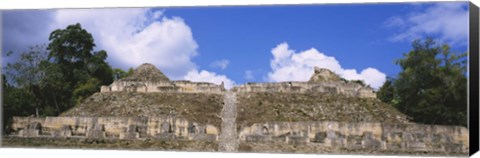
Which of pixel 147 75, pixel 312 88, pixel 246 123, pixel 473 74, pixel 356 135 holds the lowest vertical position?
pixel 356 135

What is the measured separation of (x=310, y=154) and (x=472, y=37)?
18.8ft

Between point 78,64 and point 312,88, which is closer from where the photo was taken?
point 312,88

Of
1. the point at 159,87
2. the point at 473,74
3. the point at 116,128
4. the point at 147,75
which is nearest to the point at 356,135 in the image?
the point at 473,74

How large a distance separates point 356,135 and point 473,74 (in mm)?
4560

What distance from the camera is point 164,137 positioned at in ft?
74.4

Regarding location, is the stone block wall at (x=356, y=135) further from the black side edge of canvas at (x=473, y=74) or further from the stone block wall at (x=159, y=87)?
the stone block wall at (x=159, y=87)

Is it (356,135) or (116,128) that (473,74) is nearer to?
(356,135)

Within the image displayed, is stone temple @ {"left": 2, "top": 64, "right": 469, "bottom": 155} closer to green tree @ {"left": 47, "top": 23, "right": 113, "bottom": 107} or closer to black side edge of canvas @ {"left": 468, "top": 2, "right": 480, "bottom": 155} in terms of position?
black side edge of canvas @ {"left": 468, "top": 2, "right": 480, "bottom": 155}

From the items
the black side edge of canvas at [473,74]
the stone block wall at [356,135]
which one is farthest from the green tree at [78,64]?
the black side edge of canvas at [473,74]

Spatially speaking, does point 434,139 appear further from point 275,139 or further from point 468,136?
point 275,139

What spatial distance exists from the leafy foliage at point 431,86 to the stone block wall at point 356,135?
0.63 metres

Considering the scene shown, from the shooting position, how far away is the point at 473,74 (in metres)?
18.5

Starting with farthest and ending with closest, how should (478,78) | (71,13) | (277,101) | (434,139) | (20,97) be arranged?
1. (277,101)
2. (20,97)
3. (71,13)
4. (434,139)
5. (478,78)

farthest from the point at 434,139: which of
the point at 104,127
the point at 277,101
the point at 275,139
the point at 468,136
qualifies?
the point at 104,127
